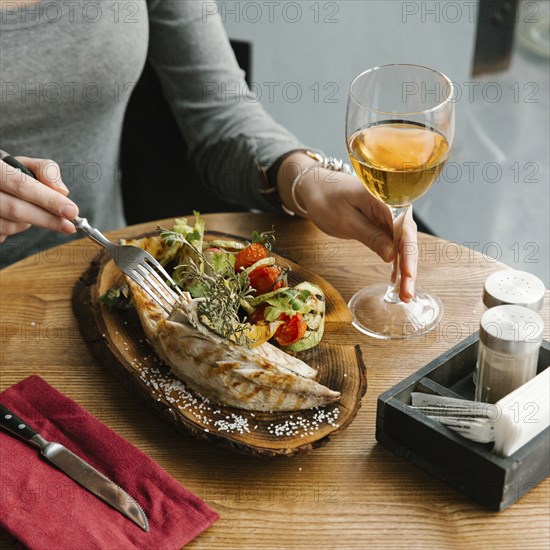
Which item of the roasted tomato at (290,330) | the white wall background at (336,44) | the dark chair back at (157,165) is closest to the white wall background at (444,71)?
the white wall background at (336,44)

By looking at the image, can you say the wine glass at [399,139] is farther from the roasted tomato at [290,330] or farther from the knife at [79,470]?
the knife at [79,470]

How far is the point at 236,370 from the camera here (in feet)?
3.52

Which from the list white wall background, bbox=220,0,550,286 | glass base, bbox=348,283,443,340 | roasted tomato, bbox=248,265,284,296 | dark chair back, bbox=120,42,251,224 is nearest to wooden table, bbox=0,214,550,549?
glass base, bbox=348,283,443,340

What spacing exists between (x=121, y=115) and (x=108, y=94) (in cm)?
14

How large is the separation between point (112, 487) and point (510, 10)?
8.74 feet

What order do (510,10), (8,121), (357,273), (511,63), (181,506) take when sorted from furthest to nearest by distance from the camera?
(511,63) < (510,10) < (8,121) < (357,273) < (181,506)

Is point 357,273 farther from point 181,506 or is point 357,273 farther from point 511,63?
point 511,63

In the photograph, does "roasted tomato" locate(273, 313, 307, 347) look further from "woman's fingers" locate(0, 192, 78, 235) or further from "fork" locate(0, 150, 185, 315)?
"woman's fingers" locate(0, 192, 78, 235)

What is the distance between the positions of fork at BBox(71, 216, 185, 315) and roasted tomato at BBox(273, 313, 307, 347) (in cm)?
15

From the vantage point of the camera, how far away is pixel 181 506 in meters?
0.98

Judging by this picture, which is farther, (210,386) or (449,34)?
(449,34)

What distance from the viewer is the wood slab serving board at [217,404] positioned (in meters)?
1.04

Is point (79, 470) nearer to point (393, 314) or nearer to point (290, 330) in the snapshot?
point (290, 330)

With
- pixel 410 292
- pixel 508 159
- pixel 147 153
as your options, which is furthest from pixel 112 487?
pixel 508 159
